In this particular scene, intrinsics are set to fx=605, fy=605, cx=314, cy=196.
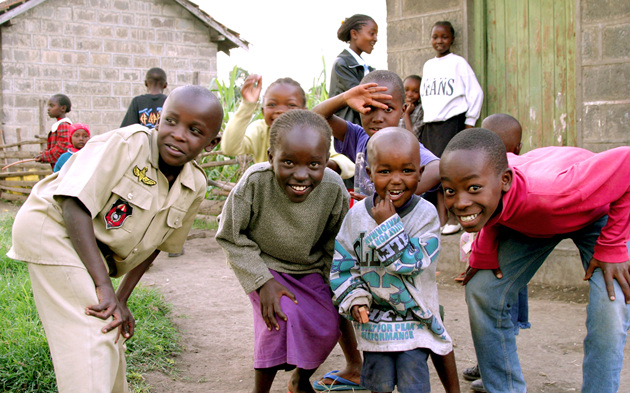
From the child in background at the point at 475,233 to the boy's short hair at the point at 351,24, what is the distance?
1.78 metres

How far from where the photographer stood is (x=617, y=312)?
2.34 meters

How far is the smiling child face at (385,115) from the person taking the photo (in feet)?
9.93

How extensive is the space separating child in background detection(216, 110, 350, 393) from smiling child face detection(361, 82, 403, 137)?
16.1 inches

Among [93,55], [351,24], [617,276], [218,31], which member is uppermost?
[218,31]

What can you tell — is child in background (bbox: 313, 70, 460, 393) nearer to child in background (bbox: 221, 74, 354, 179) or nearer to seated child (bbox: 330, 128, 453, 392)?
child in background (bbox: 221, 74, 354, 179)

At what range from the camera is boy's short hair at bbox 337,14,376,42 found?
4961 mm

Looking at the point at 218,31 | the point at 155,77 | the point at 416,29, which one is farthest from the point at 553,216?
the point at 218,31

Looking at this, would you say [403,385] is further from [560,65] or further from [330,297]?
[560,65]

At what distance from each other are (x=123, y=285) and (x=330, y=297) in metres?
0.93

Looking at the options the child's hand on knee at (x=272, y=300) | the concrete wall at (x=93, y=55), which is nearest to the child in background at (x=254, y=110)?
the child's hand on knee at (x=272, y=300)

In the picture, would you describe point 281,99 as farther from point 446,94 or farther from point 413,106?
point 413,106

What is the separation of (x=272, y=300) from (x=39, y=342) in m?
1.24

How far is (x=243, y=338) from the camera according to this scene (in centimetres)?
377

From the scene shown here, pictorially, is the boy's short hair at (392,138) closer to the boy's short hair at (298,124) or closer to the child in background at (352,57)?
the boy's short hair at (298,124)
